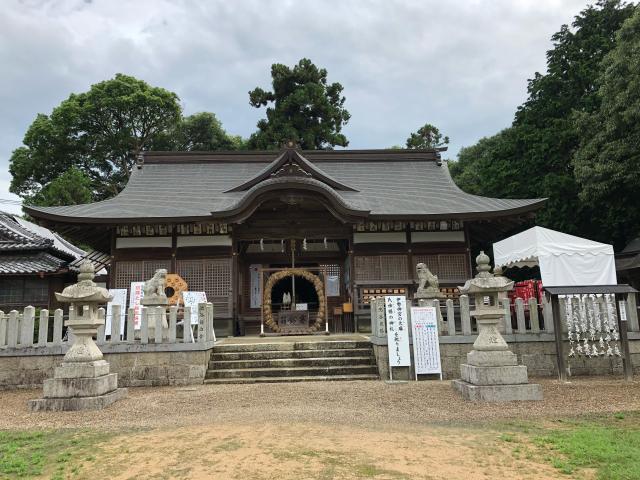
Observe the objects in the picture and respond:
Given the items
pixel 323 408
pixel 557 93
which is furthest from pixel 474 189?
pixel 323 408

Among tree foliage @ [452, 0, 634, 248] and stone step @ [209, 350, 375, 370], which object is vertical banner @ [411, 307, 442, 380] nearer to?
stone step @ [209, 350, 375, 370]

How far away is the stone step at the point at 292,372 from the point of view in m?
9.55

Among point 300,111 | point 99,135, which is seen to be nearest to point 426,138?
point 300,111

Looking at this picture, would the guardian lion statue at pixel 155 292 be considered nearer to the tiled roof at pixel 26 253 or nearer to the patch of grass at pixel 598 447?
the tiled roof at pixel 26 253

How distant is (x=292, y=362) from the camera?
32.4 ft

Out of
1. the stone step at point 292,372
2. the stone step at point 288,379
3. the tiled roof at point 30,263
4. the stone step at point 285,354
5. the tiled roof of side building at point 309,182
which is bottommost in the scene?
the stone step at point 288,379

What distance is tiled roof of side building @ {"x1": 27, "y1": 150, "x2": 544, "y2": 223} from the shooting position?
45.8 feet

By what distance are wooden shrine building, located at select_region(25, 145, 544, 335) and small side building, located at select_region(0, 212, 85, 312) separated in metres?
1.43

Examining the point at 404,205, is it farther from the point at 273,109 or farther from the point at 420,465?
the point at 273,109

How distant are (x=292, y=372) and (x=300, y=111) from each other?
85.8 ft

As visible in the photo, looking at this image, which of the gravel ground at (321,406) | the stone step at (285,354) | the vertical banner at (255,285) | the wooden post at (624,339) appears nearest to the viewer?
the gravel ground at (321,406)

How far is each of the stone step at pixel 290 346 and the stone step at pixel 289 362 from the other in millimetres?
364

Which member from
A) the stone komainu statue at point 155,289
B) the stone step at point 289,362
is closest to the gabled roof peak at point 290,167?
the stone komainu statue at point 155,289

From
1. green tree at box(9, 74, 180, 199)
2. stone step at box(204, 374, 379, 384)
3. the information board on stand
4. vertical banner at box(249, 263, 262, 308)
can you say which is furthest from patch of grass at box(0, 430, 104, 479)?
green tree at box(9, 74, 180, 199)
